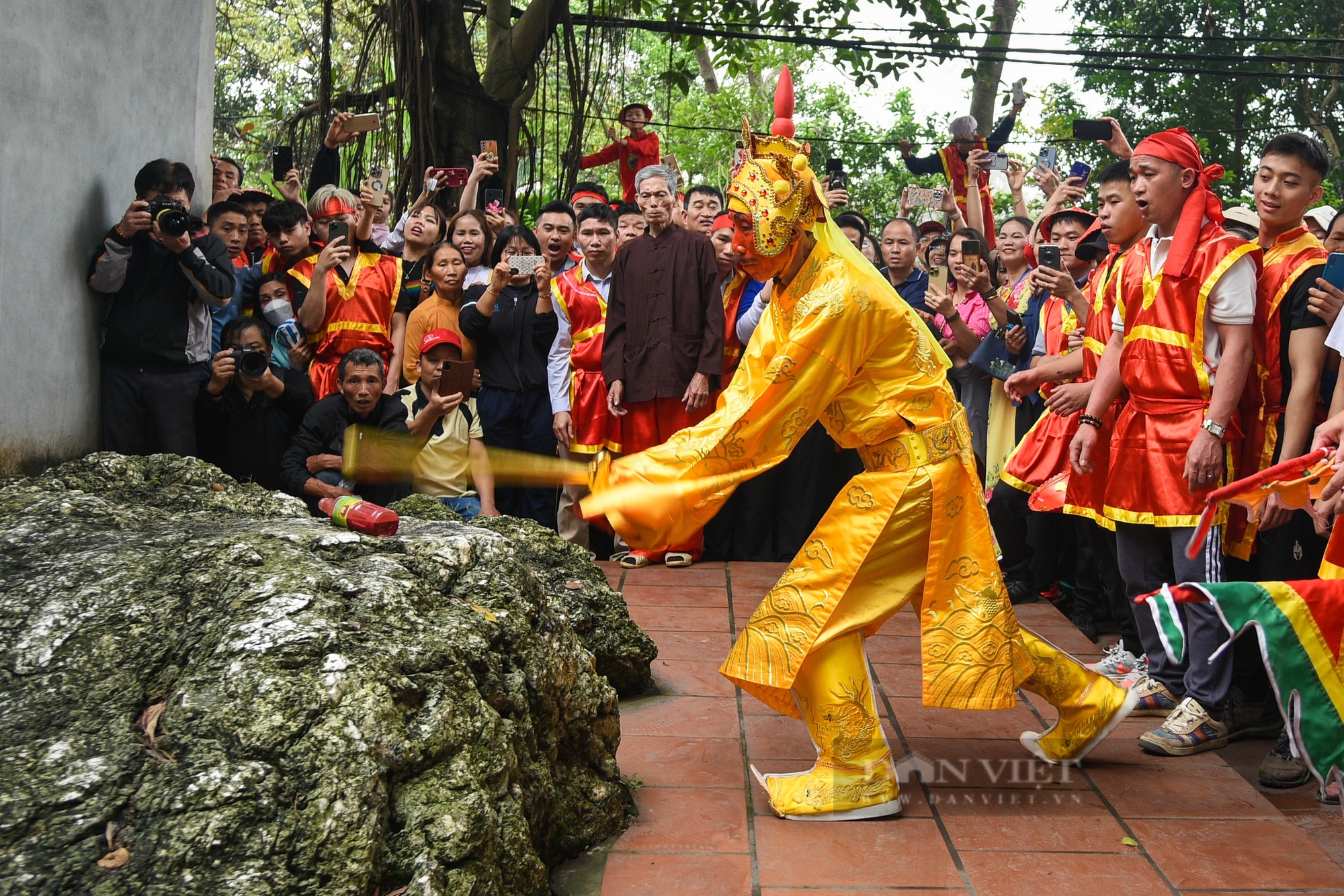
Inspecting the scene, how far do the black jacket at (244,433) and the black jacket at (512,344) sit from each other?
4.26 ft

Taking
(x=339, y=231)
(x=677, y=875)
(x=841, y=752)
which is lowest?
(x=677, y=875)

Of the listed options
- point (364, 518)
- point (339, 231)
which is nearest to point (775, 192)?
point (364, 518)

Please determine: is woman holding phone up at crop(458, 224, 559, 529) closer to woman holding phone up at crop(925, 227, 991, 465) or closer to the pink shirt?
woman holding phone up at crop(925, 227, 991, 465)

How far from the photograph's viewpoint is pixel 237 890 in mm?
1957

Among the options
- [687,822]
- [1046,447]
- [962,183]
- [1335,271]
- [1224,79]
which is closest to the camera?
[687,822]

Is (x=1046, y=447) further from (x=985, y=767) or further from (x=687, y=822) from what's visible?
(x=687, y=822)

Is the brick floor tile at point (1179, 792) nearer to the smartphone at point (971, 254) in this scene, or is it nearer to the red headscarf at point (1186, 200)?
the red headscarf at point (1186, 200)

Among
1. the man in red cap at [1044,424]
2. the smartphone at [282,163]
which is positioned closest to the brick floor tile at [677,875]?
the man in red cap at [1044,424]

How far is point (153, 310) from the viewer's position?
4871mm

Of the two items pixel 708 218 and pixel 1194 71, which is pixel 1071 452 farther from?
pixel 1194 71

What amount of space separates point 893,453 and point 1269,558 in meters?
1.71

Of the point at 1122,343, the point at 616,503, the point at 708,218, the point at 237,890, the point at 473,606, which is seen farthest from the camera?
the point at 708,218

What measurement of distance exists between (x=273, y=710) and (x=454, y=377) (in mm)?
2745

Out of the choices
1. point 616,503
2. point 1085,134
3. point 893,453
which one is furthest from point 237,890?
point 1085,134
